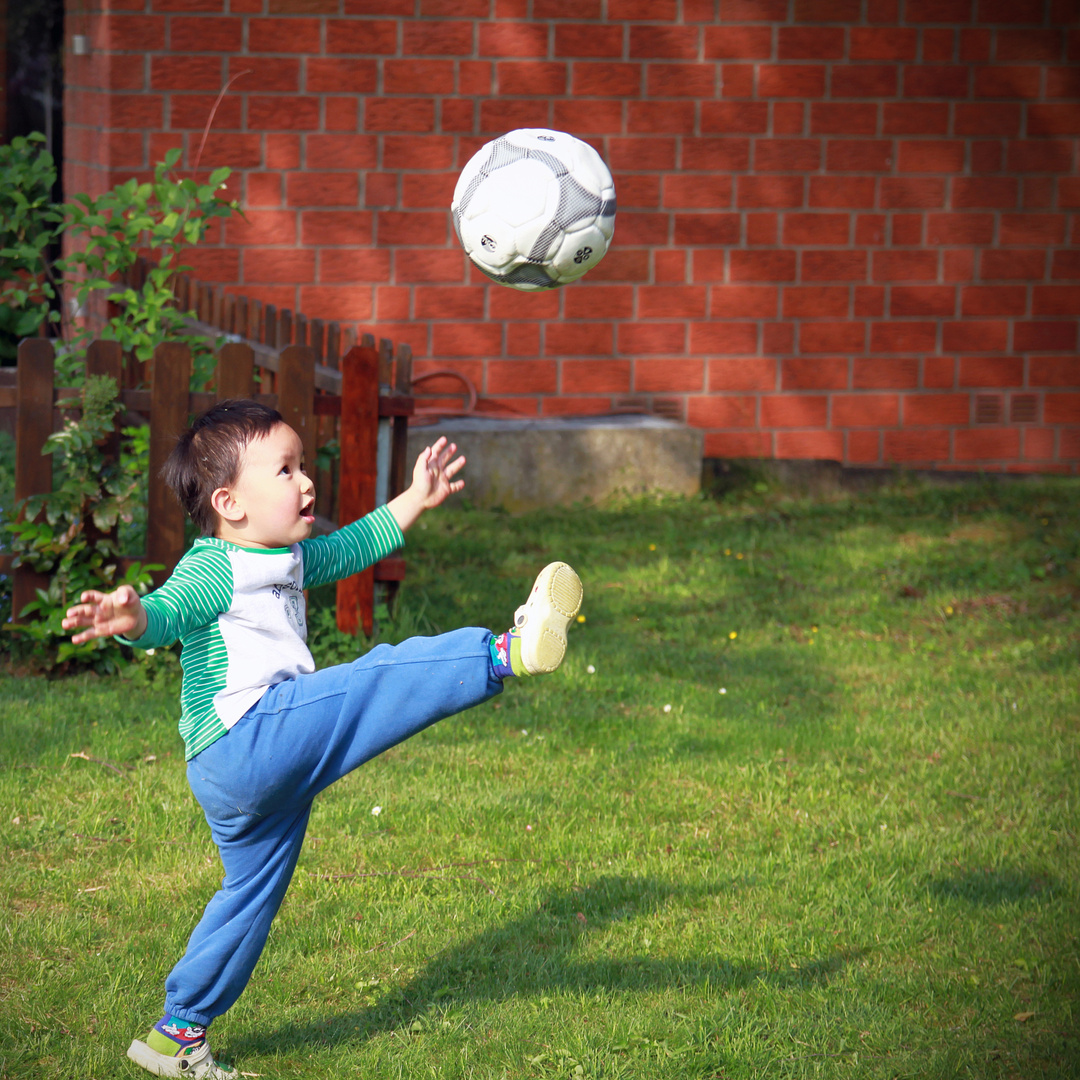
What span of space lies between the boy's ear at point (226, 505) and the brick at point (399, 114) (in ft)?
19.9

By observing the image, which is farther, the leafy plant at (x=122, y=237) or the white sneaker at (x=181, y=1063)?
the leafy plant at (x=122, y=237)

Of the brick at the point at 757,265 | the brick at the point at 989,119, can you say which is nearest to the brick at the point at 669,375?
the brick at the point at 757,265

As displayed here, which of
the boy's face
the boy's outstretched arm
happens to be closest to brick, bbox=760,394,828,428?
the boy's outstretched arm

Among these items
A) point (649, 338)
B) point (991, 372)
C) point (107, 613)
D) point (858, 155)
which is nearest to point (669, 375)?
point (649, 338)

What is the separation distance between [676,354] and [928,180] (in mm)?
2017

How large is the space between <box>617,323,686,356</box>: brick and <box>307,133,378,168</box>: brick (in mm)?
1902

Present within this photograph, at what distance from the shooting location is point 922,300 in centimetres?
888

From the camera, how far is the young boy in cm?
261

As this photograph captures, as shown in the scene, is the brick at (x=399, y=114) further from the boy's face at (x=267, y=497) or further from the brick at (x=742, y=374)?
the boy's face at (x=267, y=497)

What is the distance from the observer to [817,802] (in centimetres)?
427

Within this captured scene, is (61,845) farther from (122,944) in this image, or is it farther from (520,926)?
(520,926)

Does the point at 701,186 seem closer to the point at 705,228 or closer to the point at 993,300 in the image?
the point at 705,228

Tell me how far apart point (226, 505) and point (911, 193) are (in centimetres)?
712

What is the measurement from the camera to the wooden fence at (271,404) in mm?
4926
